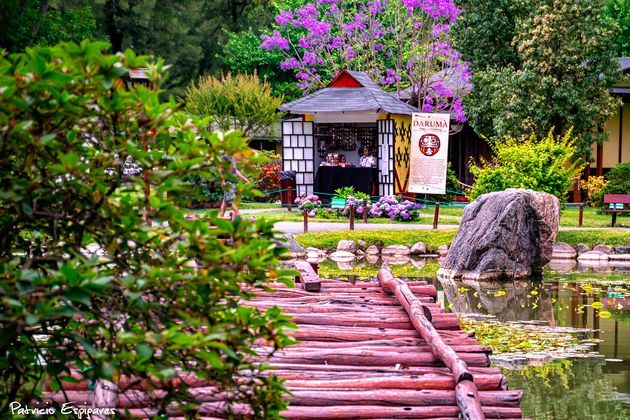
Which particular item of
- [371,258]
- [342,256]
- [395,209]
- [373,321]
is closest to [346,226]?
[395,209]

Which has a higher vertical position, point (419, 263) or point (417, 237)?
point (417, 237)

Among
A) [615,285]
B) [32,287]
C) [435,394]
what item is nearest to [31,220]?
[32,287]

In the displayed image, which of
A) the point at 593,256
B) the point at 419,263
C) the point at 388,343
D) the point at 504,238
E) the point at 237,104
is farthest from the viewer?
the point at 237,104

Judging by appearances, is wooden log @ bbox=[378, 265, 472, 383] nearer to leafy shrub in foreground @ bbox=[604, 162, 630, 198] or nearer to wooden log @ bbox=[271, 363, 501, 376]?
wooden log @ bbox=[271, 363, 501, 376]

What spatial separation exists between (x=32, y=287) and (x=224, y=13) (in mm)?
44505

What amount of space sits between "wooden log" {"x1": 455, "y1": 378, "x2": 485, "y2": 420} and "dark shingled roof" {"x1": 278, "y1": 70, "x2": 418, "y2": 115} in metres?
21.6

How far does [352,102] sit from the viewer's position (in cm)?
2836

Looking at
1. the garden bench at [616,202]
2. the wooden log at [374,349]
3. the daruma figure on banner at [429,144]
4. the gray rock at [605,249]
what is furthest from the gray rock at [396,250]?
the wooden log at [374,349]

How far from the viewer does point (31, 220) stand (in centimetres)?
383

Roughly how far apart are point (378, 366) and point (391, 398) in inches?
34.7

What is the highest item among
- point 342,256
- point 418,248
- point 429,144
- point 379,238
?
point 429,144

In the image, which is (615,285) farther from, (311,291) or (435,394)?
(435,394)
